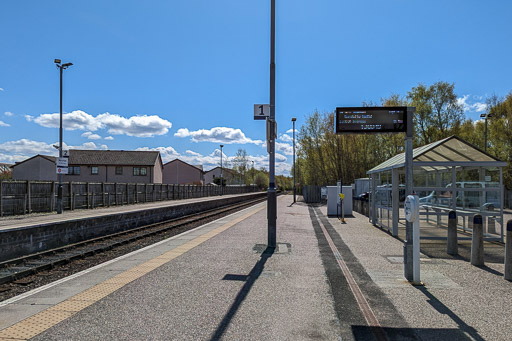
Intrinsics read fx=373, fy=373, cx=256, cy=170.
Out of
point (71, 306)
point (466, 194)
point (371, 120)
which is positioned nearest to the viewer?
point (71, 306)

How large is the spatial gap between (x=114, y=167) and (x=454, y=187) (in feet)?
204

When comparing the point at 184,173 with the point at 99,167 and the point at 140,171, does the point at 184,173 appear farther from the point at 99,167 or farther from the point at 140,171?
the point at 99,167

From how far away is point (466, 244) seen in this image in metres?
10.5

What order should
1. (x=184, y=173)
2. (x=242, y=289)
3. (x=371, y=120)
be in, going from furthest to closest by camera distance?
(x=184, y=173) → (x=371, y=120) → (x=242, y=289)

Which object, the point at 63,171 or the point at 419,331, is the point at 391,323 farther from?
the point at 63,171

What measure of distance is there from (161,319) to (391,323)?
2.78 metres

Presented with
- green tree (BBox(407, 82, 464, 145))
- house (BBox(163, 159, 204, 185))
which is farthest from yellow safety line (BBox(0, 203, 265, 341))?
house (BBox(163, 159, 204, 185))

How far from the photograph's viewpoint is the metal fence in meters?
18.2

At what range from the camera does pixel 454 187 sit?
11266 mm

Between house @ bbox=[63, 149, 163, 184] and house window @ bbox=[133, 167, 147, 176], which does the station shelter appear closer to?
house @ bbox=[63, 149, 163, 184]

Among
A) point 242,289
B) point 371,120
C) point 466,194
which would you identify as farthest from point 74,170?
point 242,289

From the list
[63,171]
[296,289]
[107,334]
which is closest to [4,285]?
[107,334]

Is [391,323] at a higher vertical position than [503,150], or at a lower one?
lower

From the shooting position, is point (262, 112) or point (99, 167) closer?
point (262, 112)
